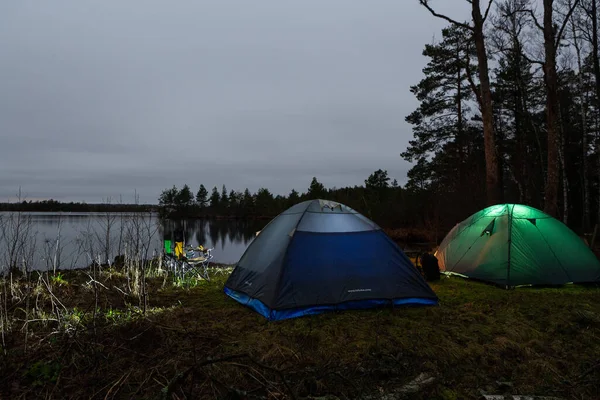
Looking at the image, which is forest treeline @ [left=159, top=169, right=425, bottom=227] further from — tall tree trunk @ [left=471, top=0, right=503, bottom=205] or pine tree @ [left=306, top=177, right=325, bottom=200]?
tall tree trunk @ [left=471, top=0, right=503, bottom=205]

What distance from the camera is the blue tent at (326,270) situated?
5004mm

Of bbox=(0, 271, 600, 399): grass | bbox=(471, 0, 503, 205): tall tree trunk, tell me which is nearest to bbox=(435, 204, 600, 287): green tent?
bbox=(0, 271, 600, 399): grass

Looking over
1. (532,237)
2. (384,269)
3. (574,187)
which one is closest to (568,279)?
(532,237)

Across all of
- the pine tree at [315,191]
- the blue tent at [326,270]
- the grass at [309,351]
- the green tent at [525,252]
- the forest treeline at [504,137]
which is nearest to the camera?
the grass at [309,351]

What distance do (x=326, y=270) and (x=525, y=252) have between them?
429 cm

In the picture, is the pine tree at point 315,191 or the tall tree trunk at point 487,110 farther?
the pine tree at point 315,191

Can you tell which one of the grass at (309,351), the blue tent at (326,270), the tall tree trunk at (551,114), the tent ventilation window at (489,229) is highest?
the tall tree trunk at (551,114)

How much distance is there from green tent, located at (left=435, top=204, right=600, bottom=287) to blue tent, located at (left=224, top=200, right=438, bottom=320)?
2.42m

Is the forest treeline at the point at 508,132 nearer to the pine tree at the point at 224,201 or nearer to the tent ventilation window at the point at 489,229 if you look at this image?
the tent ventilation window at the point at 489,229

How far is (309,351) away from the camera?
368 cm

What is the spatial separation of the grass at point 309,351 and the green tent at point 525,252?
0.74 metres

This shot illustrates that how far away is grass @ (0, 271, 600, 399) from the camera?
249 cm

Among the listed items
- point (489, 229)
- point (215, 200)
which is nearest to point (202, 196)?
point (215, 200)

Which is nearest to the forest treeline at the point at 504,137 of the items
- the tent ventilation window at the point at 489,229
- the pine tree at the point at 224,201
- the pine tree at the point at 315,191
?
the tent ventilation window at the point at 489,229
